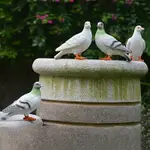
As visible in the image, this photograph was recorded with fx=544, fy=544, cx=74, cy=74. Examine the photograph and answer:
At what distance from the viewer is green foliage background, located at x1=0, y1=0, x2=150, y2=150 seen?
988 cm

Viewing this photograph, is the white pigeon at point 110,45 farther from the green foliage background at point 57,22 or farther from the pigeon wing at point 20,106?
the green foliage background at point 57,22

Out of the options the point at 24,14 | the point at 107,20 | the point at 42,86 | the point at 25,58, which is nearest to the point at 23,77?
the point at 25,58

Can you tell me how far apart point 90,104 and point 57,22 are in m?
4.57

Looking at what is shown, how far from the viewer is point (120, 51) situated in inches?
227

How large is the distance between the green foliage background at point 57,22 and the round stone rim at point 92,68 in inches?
156

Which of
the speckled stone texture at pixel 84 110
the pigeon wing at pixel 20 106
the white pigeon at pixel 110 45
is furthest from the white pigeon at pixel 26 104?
the white pigeon at pixel 110 45

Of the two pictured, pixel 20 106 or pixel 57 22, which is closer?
pixel 20 106

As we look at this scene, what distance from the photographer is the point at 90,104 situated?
567 centimetres

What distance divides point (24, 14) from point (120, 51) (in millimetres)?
A: 5053

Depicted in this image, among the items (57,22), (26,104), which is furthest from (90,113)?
(57,22)

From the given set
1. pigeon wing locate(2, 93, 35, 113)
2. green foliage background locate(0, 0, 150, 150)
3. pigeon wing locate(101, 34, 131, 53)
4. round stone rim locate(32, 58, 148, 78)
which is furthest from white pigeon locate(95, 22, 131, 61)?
green foliage background locate(0, 0, 150, 150)

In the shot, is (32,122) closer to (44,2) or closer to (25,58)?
(44,2)

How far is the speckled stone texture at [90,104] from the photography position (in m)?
5.62

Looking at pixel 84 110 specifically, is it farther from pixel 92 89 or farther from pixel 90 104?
pixel 92 89
